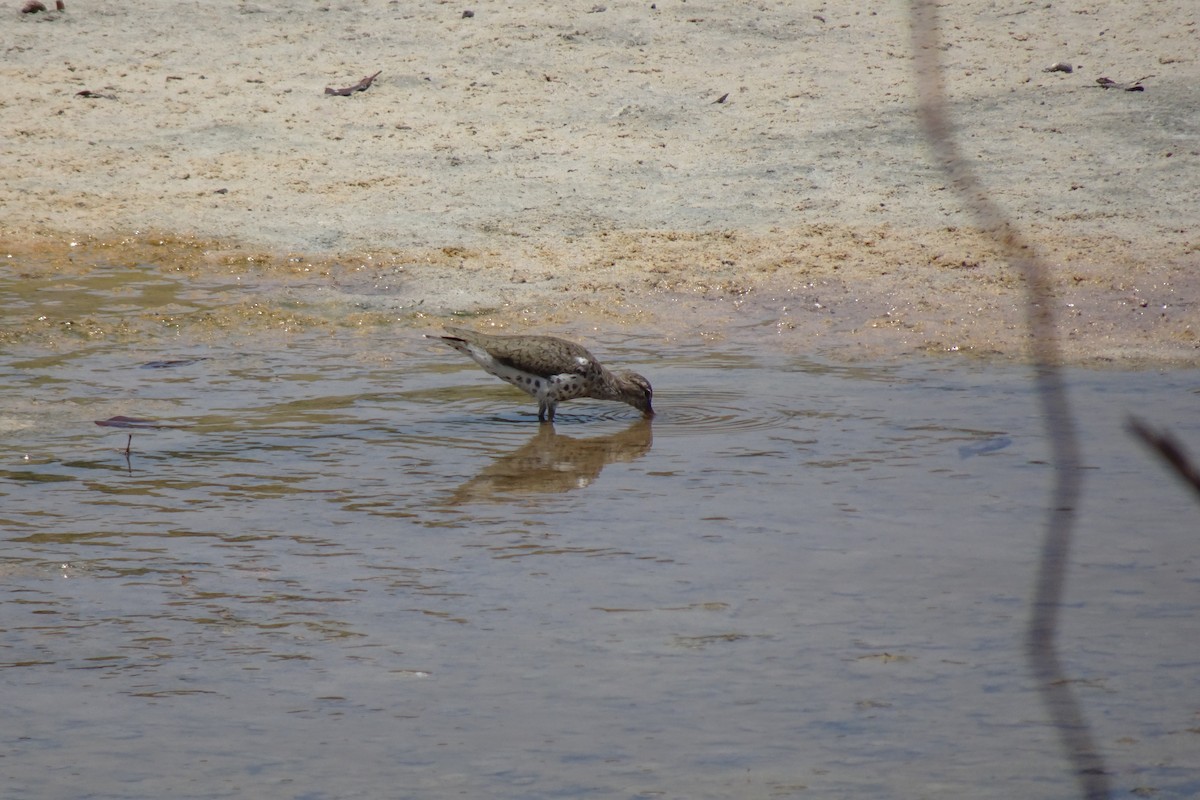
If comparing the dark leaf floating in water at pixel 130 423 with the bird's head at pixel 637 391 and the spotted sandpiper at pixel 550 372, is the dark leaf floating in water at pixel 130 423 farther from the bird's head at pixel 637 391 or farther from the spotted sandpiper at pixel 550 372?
the bird's head at pixel 637 391

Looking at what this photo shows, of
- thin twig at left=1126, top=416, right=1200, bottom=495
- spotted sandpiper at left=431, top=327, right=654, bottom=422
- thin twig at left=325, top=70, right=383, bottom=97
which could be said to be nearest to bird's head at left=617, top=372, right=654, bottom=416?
spotted sandpiper at left=431, top=327, right=654, bottom=422

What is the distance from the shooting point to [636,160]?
1184 centimetres

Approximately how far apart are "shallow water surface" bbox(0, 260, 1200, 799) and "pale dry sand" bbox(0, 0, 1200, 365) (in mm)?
1466

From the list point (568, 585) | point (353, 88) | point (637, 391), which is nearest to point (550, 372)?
point (637, 391)

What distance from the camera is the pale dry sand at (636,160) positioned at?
33.4ft

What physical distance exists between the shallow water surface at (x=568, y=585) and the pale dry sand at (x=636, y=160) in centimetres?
147

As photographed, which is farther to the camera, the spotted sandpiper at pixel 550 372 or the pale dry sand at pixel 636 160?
the pale dry sand at pixel 636 160

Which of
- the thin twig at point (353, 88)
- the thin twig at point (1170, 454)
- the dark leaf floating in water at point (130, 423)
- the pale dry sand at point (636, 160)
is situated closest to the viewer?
the thin twig at point (1170, 454)

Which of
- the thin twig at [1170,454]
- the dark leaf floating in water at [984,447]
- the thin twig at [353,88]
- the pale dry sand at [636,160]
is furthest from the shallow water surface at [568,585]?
the thin twig at [353,88]

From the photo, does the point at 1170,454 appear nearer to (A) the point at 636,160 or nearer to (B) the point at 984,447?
(B) the point at 984,447

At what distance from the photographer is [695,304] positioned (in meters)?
10.1

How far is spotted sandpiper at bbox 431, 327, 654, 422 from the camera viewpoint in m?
8.05

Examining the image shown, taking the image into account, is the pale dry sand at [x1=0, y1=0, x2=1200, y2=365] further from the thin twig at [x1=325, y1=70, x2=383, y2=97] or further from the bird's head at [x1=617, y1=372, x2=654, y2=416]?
the bird's head at [x1=617, y1=372, x2=654, y2=416]

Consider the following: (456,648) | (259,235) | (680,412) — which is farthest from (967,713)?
(259,235)
